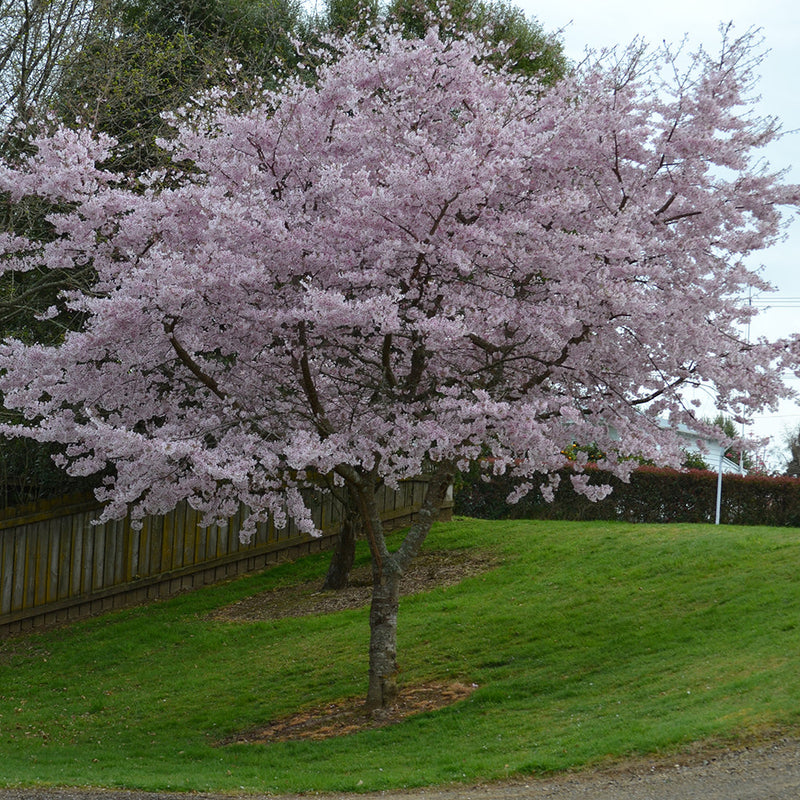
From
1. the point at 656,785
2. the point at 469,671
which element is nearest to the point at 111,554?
the point at 469,671

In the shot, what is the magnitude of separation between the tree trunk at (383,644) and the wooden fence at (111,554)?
6.24m

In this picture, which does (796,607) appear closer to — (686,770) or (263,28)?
(686,770)

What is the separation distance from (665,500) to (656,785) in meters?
13.9

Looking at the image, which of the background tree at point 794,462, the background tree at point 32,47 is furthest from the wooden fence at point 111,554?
the background tree at point 794,462

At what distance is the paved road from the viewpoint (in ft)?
22.4

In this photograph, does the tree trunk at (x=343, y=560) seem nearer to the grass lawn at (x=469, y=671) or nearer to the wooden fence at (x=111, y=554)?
the grass lawn at (x=469, y=671)

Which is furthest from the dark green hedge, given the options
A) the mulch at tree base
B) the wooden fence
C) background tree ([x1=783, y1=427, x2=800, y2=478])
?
background tree ([x1=783, y1=427, x2=800, y2=478])

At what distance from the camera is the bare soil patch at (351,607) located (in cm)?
979

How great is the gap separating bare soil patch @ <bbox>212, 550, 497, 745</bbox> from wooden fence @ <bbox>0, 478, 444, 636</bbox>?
1.35m

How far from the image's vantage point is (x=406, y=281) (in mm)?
9367

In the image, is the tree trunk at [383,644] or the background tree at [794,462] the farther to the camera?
the background tree at [794,462]

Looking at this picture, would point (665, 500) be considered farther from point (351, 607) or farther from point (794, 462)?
point (794, 462)

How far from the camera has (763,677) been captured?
29.0ft

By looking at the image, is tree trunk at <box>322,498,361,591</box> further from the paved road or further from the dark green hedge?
the paved road
